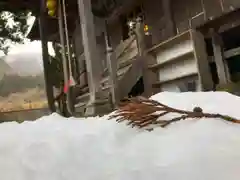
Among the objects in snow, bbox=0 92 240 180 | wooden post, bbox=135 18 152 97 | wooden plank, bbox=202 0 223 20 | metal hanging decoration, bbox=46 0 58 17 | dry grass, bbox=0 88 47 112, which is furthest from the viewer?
dry grass, bbox=0 88 47 112

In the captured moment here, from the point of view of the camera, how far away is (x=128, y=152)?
0.90 meters

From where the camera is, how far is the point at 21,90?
1670 centimetres

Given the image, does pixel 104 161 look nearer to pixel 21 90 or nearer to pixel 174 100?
pixel 174 100

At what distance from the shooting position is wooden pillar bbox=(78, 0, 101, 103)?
178 inches

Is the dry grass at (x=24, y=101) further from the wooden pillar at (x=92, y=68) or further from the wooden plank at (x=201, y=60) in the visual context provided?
the wooden plank at (x=201, y=60)

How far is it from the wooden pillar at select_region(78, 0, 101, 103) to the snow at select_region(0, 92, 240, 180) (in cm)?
330

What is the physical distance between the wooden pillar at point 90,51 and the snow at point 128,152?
130 inches

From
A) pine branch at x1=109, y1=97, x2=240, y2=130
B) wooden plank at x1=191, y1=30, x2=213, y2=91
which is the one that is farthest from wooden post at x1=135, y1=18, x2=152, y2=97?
pine branch at x1=109, y1=97, x2=240, y2=130

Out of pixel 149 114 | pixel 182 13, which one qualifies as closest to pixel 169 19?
pixel 182 13

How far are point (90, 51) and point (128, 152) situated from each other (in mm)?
3927

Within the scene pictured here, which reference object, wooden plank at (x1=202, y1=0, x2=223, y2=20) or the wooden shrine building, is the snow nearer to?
the wooden shrine building

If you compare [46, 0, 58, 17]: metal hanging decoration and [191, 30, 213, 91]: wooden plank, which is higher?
[46, 0, 58, 17]: metal hanging decoration

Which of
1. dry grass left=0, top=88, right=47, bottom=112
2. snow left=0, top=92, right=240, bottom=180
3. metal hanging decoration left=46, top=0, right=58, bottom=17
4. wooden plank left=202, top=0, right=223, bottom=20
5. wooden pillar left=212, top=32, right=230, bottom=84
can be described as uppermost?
metal hanging decoration left=46, top=0, right=58, bottom=17

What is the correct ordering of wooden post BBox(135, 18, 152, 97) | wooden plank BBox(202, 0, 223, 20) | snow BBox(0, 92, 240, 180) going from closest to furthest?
1. snow BBox(0, 92, 240, 180)
2. wooden post BBox(135, 18, 152, 97)
3. wooden plank BBox(202, 0, 223, 20)
